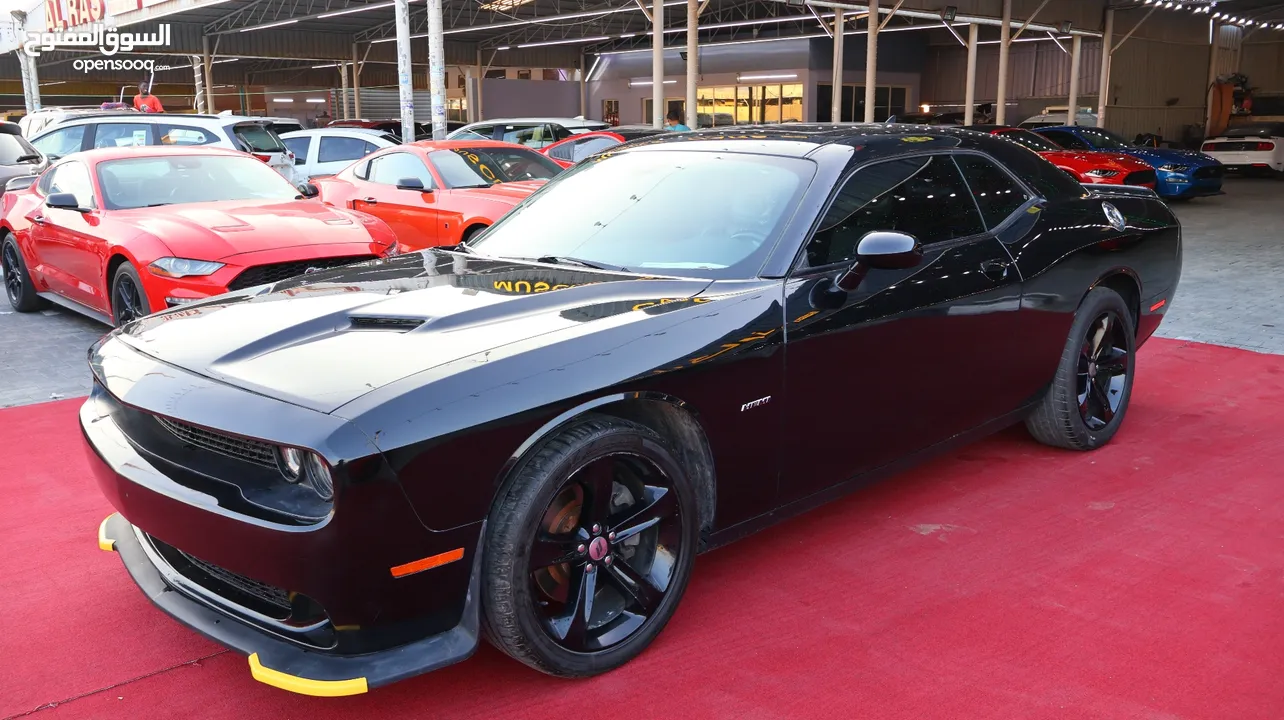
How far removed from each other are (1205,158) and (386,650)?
20.0 meters

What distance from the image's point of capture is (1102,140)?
17719 mm

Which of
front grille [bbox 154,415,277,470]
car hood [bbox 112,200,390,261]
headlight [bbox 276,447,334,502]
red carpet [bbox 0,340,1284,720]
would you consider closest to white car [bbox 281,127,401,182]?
car hood [bbox 112,200,390,261]

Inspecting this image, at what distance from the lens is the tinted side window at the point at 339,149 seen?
47.4 ft

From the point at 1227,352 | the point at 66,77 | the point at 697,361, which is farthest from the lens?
the point at 66,77

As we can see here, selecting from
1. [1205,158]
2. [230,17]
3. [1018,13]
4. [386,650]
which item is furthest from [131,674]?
[230,17]

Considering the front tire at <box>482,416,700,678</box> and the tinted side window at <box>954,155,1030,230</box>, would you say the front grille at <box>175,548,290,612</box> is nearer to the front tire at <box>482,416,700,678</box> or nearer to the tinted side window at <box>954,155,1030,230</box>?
the front tire at <box>482,416,700,678</box>

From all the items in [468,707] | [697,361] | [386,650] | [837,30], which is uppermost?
[837,30]

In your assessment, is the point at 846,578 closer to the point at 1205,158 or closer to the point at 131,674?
the point at 131,674

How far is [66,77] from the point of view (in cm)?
4872

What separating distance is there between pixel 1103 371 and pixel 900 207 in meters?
1.80

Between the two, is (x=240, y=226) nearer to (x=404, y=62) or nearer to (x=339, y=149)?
(x=339, y=149)

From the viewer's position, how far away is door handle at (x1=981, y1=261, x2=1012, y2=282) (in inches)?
153

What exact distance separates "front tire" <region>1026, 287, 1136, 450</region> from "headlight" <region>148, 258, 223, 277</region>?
183 inches

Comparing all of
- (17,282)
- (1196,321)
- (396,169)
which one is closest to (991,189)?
(1196,321)
